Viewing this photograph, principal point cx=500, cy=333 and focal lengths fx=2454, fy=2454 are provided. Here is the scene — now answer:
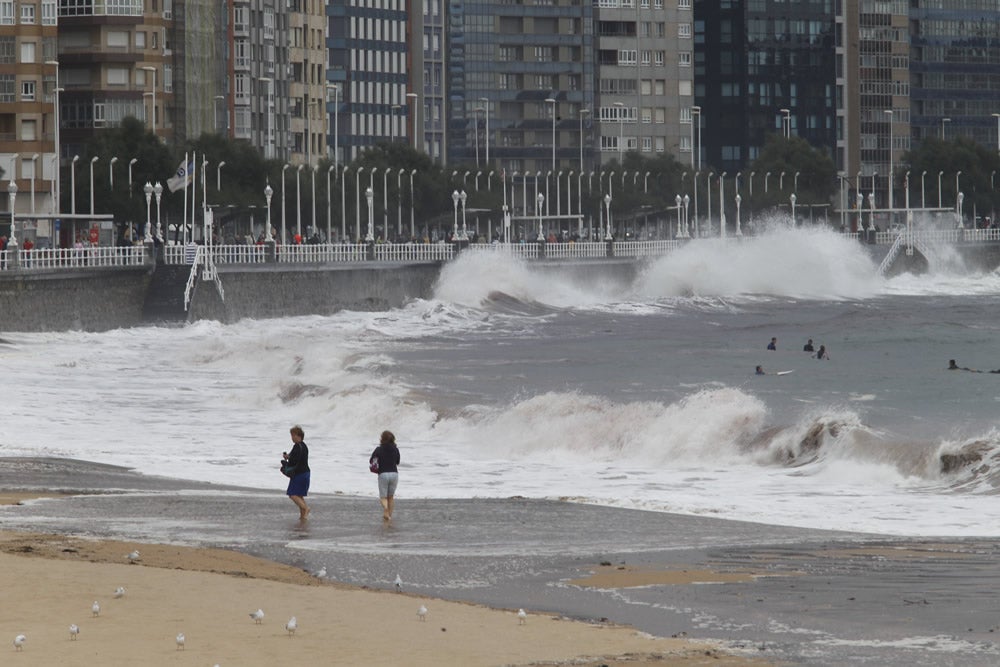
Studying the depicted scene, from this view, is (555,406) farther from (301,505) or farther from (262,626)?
(262,626)

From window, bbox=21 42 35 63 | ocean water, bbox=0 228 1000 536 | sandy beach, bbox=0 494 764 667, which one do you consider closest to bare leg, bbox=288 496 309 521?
Answer: ocean water, bbox=0 228 1000 536

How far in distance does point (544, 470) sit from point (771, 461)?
144 inches

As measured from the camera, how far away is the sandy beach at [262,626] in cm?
2019

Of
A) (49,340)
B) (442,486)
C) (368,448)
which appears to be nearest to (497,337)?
(49,340)

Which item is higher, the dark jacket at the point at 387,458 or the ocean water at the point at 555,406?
the dark jacket at the point at 387,458

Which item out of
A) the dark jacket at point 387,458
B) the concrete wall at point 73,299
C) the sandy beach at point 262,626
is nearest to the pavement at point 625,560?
the dark jacket at point 387,458

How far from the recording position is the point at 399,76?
191m

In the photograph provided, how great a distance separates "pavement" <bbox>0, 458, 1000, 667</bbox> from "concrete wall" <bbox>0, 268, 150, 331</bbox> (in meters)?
35.9

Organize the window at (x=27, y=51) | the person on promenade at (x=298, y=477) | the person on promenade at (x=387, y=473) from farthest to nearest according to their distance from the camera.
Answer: the window at (x=27, y=51), the person on promenade at (x=298, y=477), the person on promenade at (x=387, y=473)

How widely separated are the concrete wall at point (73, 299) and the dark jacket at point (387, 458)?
1601 inches

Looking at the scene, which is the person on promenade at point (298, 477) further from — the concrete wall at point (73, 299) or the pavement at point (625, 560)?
the concrete wall at point (73, 299)

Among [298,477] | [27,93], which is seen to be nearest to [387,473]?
[298,477]

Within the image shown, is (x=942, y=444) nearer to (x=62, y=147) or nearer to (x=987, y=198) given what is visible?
(x=62, y=147)

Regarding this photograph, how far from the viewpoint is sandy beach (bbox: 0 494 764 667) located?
20.2 metres
